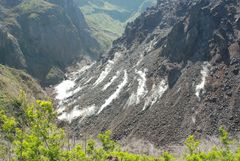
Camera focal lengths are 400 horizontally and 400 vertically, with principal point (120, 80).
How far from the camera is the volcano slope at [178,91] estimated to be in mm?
130125

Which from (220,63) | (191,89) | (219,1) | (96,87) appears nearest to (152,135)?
(191,89)

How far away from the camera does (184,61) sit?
160 m

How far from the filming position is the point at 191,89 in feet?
466

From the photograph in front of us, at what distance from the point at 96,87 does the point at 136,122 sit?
52502 millimetres

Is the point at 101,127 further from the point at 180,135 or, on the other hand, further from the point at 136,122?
the point at 180,135

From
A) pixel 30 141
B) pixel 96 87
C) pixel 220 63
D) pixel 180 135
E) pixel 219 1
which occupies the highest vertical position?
pixel 30 141

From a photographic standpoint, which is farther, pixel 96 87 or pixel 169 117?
pixel 96 87

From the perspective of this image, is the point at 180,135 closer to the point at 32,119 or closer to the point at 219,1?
the point at 219,1

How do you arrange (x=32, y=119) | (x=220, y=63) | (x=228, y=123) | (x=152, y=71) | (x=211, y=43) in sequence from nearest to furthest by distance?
(x=32, y=119), (x=228, y=123), (x=220, y=63), (x=211, y=43), (x=152, y=71)

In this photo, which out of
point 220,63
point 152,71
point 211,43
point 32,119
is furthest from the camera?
point 152,71

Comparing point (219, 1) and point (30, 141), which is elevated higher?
point (30, 141)

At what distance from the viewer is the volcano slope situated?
427 ft

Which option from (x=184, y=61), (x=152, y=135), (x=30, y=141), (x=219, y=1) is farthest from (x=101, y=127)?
(x=30, y=141)

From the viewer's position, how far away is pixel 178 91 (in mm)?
144375
